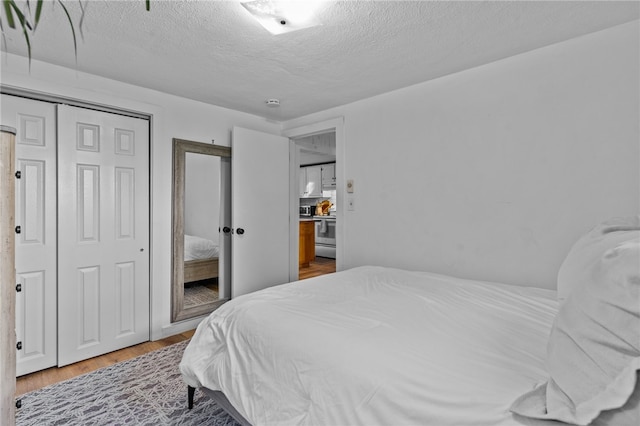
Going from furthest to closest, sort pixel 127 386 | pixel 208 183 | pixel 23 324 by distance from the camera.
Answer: pixel 208 183 → pixel 23 324 → pixel 127 386

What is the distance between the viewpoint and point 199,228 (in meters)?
3.50

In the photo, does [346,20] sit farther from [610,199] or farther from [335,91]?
[610,199]

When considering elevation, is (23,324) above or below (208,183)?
below

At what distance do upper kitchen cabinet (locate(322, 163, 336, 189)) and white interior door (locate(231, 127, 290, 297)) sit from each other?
3425 millimetres

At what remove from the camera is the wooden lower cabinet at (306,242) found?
6.52 meters

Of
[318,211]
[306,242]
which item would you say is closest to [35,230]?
[306,242]

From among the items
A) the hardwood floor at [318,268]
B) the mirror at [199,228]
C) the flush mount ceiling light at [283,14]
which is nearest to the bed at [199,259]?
the mirror at [199,228]

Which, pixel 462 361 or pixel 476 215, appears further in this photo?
pixel 476 215

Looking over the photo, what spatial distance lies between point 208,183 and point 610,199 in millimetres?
3448

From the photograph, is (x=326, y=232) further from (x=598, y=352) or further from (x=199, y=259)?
(x=598, y=352)

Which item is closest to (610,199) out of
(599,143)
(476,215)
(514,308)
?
(599,143)

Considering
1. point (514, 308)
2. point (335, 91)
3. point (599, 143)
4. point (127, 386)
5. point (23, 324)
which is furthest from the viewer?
point (335, 91)

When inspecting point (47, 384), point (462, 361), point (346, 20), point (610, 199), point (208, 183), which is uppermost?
point (346, 20)

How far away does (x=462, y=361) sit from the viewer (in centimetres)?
110
